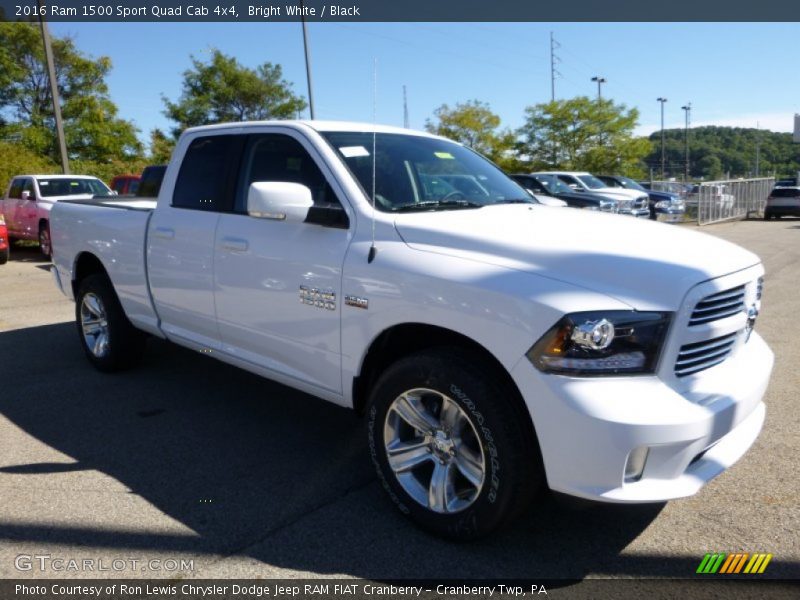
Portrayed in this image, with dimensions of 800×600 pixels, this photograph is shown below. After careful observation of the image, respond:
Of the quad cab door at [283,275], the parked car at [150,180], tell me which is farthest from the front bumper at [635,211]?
the quad cab door at [283,275]

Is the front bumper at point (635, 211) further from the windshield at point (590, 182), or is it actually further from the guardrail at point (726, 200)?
the guardrail at point (726, 200)

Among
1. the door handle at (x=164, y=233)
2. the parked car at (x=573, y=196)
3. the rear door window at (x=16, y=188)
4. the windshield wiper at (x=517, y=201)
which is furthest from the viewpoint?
the parked car at (x=573, y=196)

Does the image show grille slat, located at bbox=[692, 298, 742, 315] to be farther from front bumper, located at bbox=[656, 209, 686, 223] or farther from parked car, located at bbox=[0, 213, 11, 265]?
front bumper, located at bbox=[656, 209, 686, 223]

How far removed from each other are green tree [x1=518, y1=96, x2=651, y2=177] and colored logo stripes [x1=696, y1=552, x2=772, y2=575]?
113ft

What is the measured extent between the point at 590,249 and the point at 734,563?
151 cm

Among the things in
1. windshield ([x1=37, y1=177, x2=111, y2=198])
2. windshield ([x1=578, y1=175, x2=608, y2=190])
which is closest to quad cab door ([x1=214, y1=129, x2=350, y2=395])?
windshield ([x1=37, y1=177, x2=111, y2=198])

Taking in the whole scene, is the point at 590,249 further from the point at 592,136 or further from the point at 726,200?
the point at 592,136

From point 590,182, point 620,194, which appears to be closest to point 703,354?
point 620,194

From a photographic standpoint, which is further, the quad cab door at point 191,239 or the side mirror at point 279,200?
the quad cab door at point 191,239

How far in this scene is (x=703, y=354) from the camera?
110 inches

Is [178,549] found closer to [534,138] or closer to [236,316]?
[236,316]

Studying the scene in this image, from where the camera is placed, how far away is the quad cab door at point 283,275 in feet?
11.5

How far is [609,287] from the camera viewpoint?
266 cm

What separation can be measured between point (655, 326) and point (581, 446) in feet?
1.81
